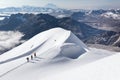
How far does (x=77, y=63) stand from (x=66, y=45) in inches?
587

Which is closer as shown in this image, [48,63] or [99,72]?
[99,72]

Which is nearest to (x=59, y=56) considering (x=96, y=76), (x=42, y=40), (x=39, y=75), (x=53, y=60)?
(x=53, y=60)

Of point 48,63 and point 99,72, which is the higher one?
point 99,72

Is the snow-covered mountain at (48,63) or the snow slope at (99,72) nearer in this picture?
the snow slope at (99,72)

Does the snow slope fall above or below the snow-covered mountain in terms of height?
above

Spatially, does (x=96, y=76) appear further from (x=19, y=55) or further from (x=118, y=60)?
(x=19, y=55)

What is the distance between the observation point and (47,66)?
49.8 metres

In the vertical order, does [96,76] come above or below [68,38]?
above

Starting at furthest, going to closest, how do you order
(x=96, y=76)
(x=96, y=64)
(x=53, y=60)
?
(x=53, y=60)
(x=96, y=64)
(x=96, y=76)

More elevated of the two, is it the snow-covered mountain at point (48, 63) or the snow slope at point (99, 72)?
the snow slope at point (99, 72)

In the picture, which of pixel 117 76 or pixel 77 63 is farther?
pixel 77 63

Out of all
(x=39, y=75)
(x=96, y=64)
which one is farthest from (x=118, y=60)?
(x=39, y=75)

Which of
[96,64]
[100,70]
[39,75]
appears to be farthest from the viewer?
[39,75]

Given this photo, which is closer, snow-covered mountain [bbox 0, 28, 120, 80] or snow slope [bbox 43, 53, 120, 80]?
snow slope [bbox 43, 53, 120, 80]
